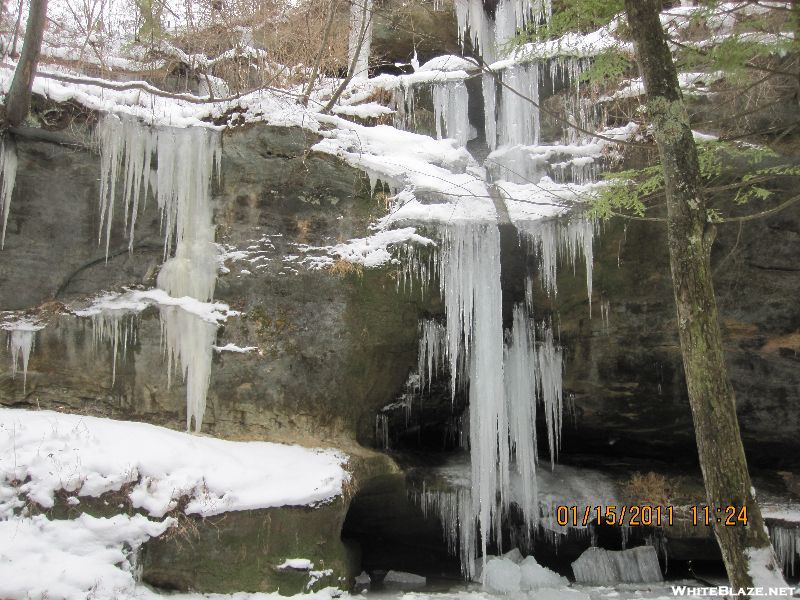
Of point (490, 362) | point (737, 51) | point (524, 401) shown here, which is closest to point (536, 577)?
point (524, 401)

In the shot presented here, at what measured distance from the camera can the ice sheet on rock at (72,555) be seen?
534 cm

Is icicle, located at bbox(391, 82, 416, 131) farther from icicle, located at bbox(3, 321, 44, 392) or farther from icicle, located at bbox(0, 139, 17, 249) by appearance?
icicle, located at bbox(3, 321, 44, 392)

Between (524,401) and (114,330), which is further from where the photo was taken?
(524,401)

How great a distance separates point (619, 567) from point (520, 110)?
23.0ft

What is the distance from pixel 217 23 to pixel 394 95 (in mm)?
4421

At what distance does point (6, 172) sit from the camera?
7.80 meters

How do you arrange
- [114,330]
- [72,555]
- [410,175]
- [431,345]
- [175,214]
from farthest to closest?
[431,345] → [410,175] → [175,214] → [114,330] → [72,555]

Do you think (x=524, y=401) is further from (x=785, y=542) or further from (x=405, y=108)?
(x=405, y=108)

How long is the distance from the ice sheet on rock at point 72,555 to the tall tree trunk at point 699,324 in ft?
16.8

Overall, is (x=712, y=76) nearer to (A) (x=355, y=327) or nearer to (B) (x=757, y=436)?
(A) (x=355, y=327)

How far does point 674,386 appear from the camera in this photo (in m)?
9.45

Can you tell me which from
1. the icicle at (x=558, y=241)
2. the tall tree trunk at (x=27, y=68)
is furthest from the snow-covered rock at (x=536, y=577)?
the tall tree trunk at (x=27, y=68)

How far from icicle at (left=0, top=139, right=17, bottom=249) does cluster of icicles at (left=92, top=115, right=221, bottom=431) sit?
104cm

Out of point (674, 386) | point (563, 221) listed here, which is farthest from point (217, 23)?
point (674, 386)
